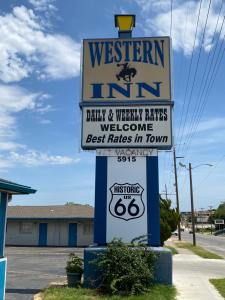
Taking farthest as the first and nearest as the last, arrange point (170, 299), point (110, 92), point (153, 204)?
point (110, 92), point (153, 204), point (170, 299)

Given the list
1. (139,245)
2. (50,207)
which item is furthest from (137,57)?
(50,207)

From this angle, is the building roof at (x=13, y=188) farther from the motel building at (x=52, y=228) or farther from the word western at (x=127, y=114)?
the motel building at (x=52, y=228)

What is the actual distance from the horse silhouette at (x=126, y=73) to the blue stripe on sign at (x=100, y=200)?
2558 mm

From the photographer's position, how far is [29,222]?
41.5 meters

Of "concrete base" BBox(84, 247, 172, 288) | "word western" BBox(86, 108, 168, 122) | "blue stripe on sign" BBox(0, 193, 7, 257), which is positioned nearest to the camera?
"blue stripe on sign" BBox(0, 193, 7, 257)

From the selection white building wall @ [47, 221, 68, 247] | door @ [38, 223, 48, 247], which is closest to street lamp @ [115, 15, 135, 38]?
white building wall @ [47, 221, 68, 247]

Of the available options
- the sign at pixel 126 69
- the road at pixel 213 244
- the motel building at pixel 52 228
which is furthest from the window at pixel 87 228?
the sign at pixel 126 69

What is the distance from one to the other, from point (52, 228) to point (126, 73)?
29.1 metres

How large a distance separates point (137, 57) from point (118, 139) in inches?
108

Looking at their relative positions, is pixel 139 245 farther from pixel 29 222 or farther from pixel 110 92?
pixel 29 222

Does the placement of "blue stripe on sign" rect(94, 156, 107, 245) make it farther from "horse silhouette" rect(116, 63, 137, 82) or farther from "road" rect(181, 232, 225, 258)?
"road" rect(181, 232, 225, 258)

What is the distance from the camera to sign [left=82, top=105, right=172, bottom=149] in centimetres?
1365

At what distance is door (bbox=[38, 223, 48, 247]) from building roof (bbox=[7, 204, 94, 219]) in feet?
3.24

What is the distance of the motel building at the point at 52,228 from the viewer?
40094 mm
